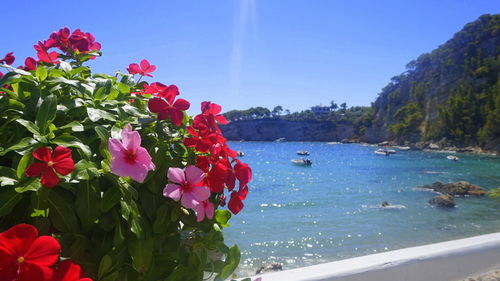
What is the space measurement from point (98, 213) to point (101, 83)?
401mm

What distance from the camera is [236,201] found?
99 centimetres

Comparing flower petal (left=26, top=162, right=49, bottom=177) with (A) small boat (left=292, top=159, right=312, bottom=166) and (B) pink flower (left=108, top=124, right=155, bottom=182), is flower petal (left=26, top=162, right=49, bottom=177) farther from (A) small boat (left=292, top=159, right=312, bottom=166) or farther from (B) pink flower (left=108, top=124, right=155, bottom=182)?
(A) small boat (left=292, top=159, right=312, bottom=166)

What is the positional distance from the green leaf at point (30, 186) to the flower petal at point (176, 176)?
0.24m

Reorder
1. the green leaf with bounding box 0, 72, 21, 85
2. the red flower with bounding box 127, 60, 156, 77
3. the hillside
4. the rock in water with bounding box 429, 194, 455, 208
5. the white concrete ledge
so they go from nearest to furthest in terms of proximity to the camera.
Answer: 1. the green leaf with bounding box 0, 72, 21, 85
2. the red flower with bounding box 127, 60, 156, 77
3. the white concrete ledge
4. the rock in water with bounding box 429, 194, 455, 208
5. the hillside

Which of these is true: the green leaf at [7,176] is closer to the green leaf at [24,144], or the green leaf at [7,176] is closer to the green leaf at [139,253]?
the green leaf at [24,144]

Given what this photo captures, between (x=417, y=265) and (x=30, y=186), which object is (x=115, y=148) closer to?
(x=30, y=186)

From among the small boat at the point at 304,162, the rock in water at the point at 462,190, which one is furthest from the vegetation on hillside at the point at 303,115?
the rock in water at the point at 462,190

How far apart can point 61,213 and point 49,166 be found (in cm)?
12

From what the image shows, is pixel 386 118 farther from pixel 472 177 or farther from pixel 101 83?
pixel 101 83

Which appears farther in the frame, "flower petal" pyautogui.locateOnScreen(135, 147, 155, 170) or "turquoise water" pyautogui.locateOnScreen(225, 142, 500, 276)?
"turquoise water" pyautogui.locateOnScreen(225, 142, 500, 276)

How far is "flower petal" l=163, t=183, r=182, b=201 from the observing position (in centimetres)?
76

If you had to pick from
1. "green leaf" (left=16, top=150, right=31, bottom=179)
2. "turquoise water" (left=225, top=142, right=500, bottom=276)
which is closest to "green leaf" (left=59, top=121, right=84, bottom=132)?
"green leaf" (left=16, top=150, right=31, bottom=179)

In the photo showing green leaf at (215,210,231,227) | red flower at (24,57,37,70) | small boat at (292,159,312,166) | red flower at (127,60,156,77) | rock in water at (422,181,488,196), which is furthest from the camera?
small boat at (292,159,312,166)

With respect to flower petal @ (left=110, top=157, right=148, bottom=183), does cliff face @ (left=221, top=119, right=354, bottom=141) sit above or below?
below
